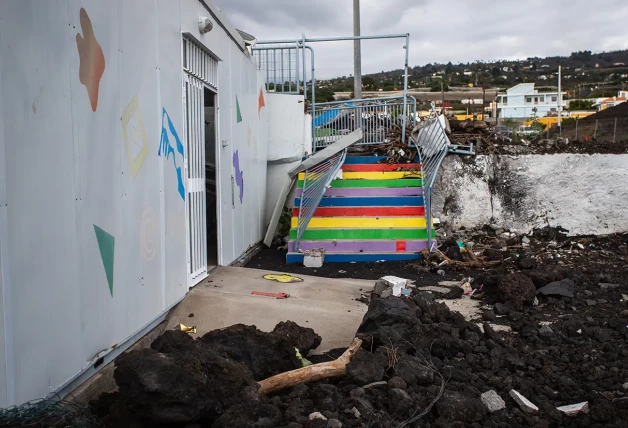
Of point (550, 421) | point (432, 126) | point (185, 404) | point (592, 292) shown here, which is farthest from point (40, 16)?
point (432, 126)

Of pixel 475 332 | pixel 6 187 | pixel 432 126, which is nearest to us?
pixel 6 187

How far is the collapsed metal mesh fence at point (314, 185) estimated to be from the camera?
9680mm

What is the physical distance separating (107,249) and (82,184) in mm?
532

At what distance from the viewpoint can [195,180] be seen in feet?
20.0

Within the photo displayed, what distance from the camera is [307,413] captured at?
128 inches

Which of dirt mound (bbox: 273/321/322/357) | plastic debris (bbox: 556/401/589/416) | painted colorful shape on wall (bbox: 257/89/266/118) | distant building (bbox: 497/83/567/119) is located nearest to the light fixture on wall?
dirt mound (bbox: 273/321/322/357)

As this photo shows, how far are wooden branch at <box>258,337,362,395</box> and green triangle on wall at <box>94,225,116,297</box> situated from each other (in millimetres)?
1236

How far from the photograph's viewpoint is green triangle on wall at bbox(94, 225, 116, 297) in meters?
3.66

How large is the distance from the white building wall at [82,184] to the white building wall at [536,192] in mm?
6807

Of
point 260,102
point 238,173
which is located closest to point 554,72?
point 260,102

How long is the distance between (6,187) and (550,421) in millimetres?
3247

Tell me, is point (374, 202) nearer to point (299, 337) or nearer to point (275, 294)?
point (275, 294)

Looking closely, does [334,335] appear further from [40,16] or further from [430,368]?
[40,16]

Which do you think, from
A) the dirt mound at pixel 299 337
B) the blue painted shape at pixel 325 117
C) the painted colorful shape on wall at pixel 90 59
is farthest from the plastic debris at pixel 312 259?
the painted colorful shape on wall at pixel 90 59
